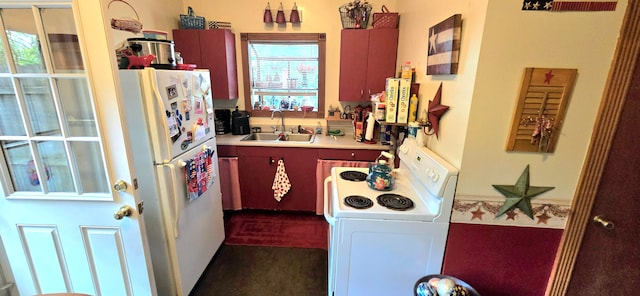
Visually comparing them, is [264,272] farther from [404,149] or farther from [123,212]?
[404,149]

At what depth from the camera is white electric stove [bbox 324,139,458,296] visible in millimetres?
1312

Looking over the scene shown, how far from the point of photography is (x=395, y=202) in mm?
1426

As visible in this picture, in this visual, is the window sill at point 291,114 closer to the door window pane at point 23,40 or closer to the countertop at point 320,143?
the countertop at point 320,143

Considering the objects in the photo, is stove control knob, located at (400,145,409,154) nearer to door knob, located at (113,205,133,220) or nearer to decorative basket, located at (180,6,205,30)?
door knob, located at (113,205,133,220)

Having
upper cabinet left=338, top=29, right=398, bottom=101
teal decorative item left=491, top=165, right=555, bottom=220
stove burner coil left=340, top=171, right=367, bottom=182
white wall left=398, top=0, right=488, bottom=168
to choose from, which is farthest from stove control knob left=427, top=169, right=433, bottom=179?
upper cabinet left=338, top=29, right=398, bottom=101

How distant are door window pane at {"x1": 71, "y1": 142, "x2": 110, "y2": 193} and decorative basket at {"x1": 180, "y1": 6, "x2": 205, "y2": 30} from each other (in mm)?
1937

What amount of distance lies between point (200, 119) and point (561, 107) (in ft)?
6.39

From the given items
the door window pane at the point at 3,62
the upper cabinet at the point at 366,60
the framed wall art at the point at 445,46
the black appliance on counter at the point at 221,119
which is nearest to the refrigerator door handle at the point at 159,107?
the door window pane at the point at 3,62

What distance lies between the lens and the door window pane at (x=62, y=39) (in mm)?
1094

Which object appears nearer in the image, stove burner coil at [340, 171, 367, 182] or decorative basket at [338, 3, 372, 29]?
stove burner coil at [340, 171, 367, 182]

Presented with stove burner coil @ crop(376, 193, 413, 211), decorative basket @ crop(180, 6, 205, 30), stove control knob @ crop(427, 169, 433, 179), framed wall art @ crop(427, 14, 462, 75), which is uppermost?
decorative basket @ crop(180, 6, 205, 30)

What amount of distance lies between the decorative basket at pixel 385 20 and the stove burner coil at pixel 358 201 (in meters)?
1.90

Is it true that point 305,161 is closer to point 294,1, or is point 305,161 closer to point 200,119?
point 200,119

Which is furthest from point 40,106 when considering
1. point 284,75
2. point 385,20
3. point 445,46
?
point 385,20
